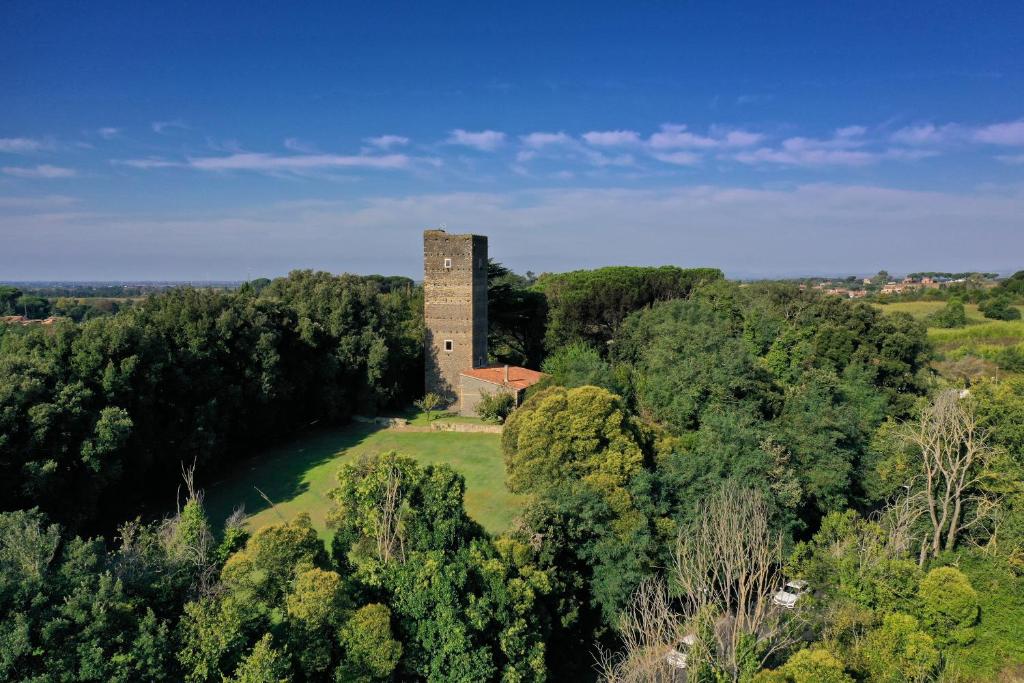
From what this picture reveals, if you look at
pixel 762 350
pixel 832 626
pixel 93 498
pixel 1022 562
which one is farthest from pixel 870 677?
pixel 762 350

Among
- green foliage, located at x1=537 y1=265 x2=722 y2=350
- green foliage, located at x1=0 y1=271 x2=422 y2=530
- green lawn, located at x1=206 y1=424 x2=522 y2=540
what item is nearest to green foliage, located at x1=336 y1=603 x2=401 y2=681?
green lawn, located at x1=206 y1=424 x2=522 y2=540

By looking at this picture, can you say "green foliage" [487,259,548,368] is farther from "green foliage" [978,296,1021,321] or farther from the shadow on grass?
"green foliage" [978,296,1021,321]

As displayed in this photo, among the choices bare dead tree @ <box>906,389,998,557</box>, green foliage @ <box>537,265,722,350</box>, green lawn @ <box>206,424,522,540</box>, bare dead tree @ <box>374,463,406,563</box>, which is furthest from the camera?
green foliage @ <box>537,265,722,350</box>

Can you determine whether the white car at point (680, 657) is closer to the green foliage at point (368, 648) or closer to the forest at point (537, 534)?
the forest at point (537, 534)

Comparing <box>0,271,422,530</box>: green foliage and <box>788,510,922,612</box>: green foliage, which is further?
<box>0,271,422,530</box>: green foliage

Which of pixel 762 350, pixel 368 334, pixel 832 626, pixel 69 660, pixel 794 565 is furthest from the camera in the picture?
pixel 762 350

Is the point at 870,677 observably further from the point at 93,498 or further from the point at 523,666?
the point at 93,498
